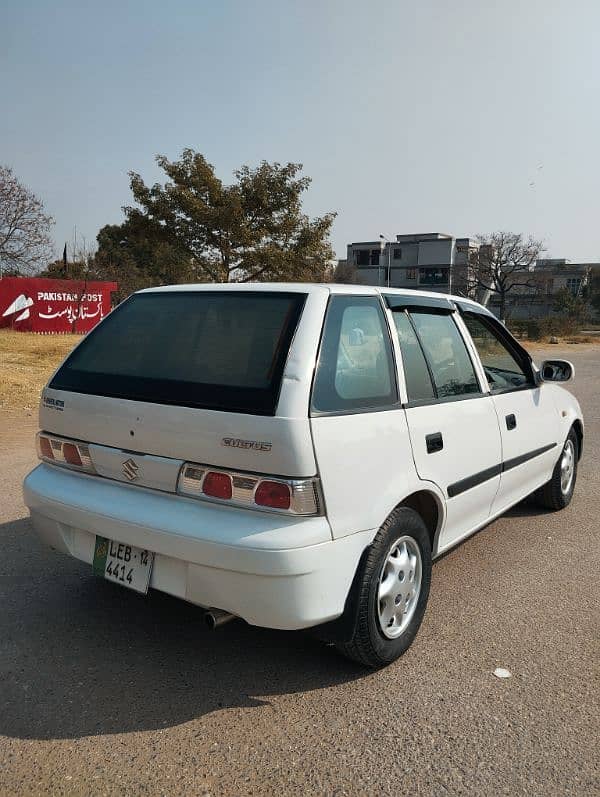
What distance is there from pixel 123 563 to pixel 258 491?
78 cm

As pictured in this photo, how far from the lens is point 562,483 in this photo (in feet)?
17.4

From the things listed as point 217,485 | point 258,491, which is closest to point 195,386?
point 217,485

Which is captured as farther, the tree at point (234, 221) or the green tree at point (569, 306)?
the green tree at point (569, 306)

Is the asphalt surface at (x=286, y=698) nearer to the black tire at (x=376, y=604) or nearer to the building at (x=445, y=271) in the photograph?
the black tire at (x=376, y=604)

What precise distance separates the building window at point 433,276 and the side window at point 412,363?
71.3 m

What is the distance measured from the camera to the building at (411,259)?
71619mm

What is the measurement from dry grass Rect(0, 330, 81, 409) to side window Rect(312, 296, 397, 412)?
8072 mm

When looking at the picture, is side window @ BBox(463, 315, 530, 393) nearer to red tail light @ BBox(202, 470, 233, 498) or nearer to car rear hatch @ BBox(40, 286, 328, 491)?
car rear hatch @ BBox(40, 286, 328, 491)

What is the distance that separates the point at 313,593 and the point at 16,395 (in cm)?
925

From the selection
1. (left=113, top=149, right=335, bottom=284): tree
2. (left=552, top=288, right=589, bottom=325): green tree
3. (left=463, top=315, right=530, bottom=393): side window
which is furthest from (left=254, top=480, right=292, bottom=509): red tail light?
(left=552, top=288, right=589, bottom=325): green tree

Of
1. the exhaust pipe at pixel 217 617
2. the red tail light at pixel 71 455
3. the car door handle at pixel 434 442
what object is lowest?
the exhaust pipe at pixel 217 617

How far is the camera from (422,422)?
124 inches

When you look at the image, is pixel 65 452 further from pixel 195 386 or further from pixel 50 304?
pixel 50 304

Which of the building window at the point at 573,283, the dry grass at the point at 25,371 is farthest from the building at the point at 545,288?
the dry grass at the point at 25,371
